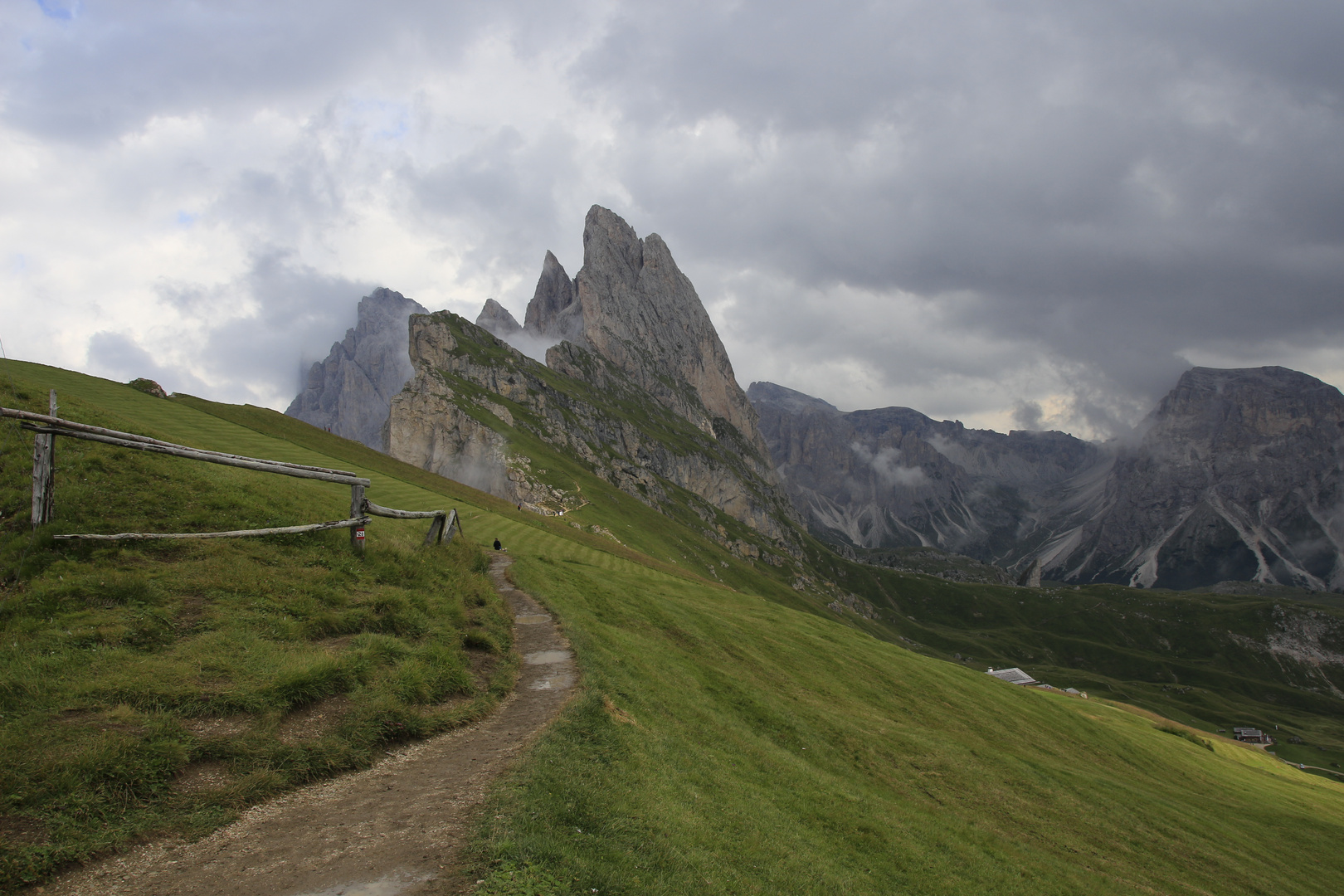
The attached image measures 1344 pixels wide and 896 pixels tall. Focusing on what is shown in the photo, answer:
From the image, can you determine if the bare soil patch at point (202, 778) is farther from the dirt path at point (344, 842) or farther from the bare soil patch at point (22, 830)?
the bare soil patch at point (22, 830)

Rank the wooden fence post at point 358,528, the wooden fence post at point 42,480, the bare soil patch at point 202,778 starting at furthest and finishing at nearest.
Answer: the wooden fence post at point 358,528
the wooden fence post at point 42,480
the bare soil patch at point 202,778

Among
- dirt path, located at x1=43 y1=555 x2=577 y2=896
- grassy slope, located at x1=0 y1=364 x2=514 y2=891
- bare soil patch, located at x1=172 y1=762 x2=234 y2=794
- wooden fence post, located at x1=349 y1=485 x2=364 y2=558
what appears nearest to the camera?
dirt path, located at x1=43 y1=555 x2=577 y2=896

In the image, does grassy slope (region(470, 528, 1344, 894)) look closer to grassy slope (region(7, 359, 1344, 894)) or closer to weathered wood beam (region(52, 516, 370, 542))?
grassy slope (region(7, 359, 1344, 894))

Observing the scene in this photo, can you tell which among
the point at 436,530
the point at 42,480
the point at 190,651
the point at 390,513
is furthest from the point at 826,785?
the point at 42,480

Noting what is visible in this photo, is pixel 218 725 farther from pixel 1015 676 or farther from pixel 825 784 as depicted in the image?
pixel 1015 676

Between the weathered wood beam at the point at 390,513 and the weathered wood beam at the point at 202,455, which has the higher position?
the weathered wood beam at the point at 202,455

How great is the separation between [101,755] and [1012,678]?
120148 mm

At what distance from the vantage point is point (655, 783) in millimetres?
11172

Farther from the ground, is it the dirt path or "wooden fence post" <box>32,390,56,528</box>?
"wooden fence post" <box>32,390,56,528</box>

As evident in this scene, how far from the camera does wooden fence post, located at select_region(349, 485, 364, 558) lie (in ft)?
56.4

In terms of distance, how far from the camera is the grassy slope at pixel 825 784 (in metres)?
9.49

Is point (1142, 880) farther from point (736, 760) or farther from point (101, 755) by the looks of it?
point (101, 755)

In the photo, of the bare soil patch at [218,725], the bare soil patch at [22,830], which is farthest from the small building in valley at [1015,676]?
the bare soil patch at [22,830]

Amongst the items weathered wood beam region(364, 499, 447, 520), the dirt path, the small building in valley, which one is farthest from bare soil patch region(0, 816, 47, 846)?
the small building in valley
